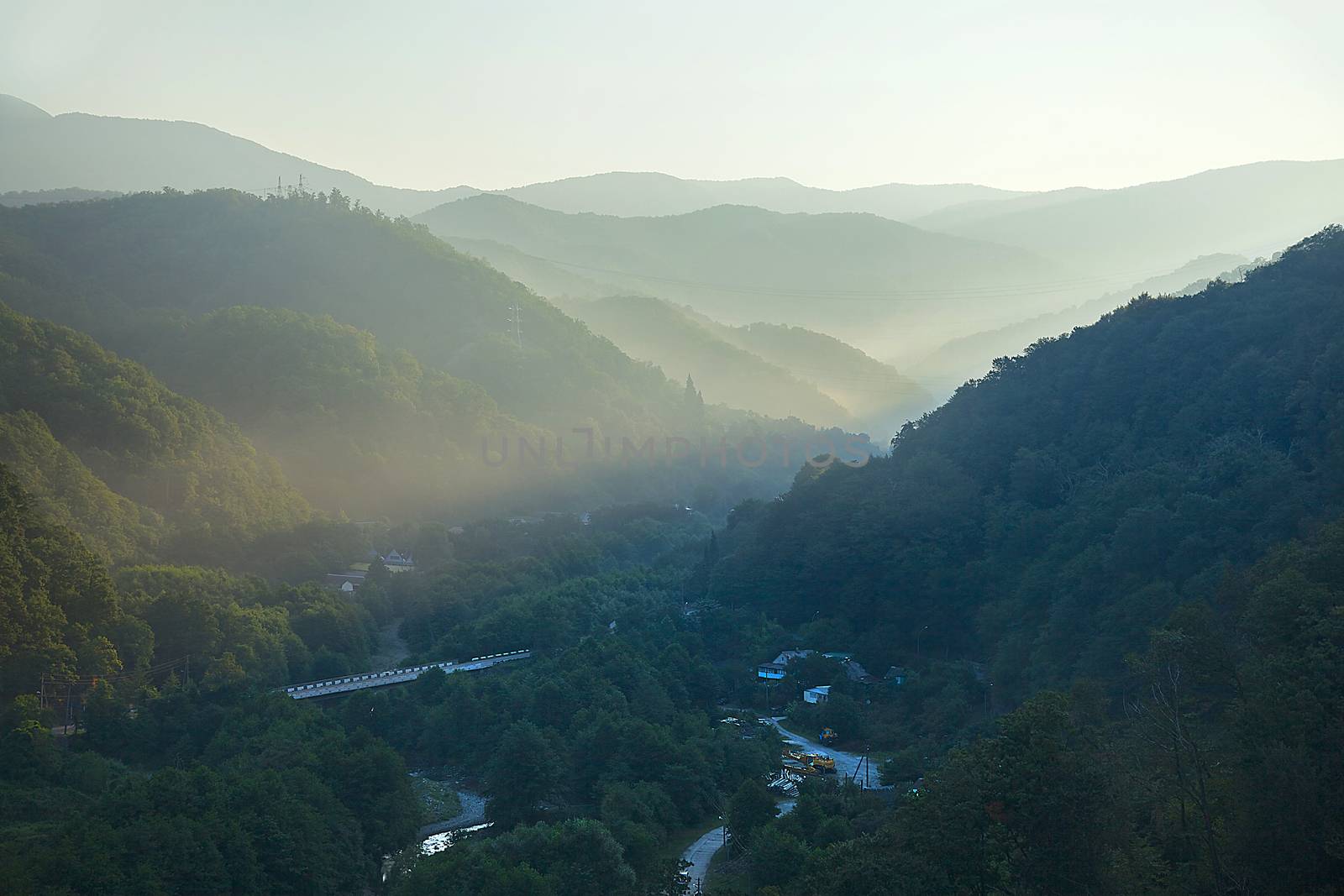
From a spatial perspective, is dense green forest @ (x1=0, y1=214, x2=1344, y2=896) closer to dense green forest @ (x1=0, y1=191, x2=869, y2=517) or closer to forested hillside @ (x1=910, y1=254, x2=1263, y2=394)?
dense green forest @ (x1=0, y1=191, x2=869, y2=517)

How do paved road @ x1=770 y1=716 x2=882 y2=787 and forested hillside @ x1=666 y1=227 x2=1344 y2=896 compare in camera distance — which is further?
paved road @ x1=770 y1=716 x2=882 y2=787

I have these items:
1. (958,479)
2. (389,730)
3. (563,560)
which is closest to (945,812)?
(389,730)

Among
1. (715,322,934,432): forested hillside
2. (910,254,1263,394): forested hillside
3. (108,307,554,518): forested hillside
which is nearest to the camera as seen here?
(108,307,554,518): forested hillside

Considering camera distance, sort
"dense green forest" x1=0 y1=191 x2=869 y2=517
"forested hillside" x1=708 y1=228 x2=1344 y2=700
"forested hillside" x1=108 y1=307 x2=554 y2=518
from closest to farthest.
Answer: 1. "forested hillside" x1=708 y1=228 x2=1344 y2=700
2. "forested hillside" x1=108 y1=307 x2=554 y2=518
3. "dense green forest" x1=0 y1=191 x2=869 y2=517

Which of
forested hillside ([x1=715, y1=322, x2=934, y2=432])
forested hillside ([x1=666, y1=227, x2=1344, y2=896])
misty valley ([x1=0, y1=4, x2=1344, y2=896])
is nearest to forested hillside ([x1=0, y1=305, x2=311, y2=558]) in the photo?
misty valley ([x1=0, y1=4, x2=1344, y2=896])

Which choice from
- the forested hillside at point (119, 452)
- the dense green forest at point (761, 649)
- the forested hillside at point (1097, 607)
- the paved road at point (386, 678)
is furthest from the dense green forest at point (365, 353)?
the paved road at point (386, 678)

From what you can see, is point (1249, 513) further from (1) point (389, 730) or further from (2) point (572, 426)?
(2) point (572, 426)

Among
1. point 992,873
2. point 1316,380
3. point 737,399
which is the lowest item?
point 737,399
